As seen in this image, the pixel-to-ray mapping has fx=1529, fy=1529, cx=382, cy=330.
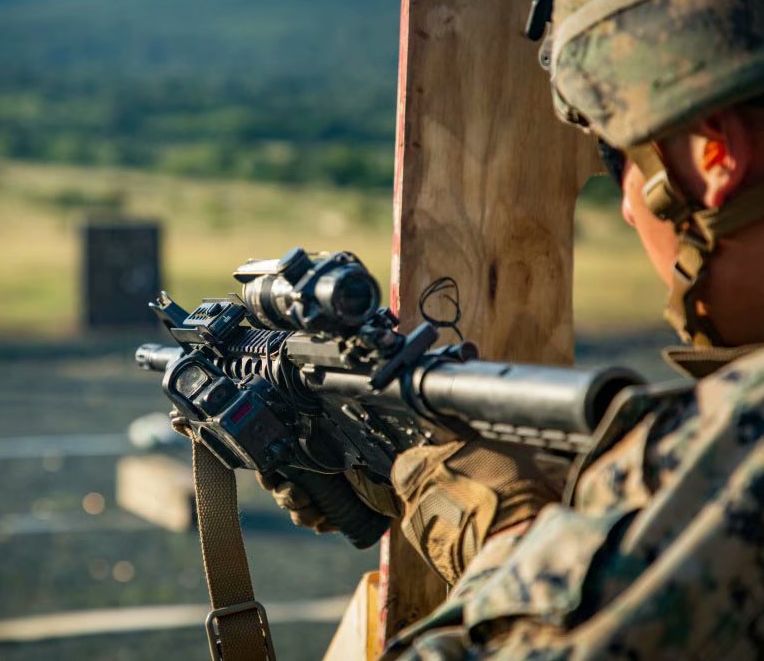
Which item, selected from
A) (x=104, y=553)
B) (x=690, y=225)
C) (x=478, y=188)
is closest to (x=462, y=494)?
(x=690, y=225)

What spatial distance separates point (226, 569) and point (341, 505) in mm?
353

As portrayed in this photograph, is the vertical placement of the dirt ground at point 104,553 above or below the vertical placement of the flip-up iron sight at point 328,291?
below

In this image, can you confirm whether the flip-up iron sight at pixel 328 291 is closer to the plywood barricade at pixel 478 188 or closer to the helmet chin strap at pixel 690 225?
the helmet chin strap at pixel 690 225

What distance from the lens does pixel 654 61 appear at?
83.0 inches

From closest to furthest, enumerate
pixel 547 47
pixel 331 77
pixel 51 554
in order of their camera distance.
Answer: pixel 547 47 < pixel 51 554 < pixel 331 77

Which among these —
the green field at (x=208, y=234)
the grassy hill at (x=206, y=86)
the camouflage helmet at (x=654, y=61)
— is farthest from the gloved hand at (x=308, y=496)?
the grassy hill at (x=206, y=86)

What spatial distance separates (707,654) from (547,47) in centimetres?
129

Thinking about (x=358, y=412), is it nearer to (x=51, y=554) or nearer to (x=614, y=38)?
(x=614, y=38)

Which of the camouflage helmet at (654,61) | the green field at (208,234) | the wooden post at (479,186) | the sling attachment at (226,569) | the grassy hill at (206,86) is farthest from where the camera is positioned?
the grassy hill at (206,86)

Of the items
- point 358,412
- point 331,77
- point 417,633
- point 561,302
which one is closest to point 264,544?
point 561,302

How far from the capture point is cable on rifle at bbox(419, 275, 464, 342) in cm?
343

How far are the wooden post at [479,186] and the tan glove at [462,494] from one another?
89cm

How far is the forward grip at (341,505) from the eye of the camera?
11.2ft

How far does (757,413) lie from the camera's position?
1.80m
